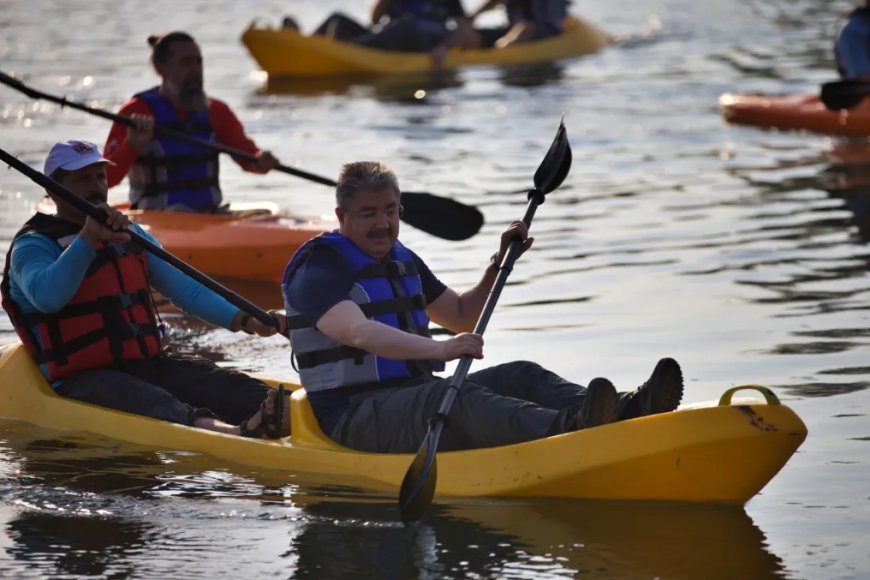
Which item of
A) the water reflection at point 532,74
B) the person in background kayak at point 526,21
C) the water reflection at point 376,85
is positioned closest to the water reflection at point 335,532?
the water reflection at point 376,85

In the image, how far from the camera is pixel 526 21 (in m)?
17.9

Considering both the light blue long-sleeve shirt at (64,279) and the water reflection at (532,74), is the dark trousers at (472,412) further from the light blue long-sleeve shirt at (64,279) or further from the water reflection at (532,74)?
the water reflection at (532,74)

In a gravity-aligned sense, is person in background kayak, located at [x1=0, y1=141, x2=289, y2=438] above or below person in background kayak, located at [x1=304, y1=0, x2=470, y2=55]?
below

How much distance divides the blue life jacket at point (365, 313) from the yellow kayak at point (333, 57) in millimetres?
11649

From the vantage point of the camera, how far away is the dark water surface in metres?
4.57

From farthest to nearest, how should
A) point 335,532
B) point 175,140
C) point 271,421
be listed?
1. point 175,140
2. point 271,421
3. point 335,532

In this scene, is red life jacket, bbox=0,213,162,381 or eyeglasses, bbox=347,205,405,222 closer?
eyeglasses, bbox=347,205,405,222

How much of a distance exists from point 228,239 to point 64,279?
293 cm

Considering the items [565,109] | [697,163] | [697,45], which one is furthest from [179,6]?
[697,163]

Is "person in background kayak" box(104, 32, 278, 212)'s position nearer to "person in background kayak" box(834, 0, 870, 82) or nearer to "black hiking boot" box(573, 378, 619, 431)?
"black hiking boot" box(573, 378, 619, 431)

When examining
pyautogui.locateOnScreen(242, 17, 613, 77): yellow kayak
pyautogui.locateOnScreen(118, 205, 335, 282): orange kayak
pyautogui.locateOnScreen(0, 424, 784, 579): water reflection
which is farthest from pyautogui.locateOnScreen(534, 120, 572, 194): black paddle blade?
pyautogui.locateOnScreen(242, 17, 613, 77): yellow kayak

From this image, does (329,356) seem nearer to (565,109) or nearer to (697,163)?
(697,163)

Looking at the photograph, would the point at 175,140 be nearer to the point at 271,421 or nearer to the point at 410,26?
the point at 271,421

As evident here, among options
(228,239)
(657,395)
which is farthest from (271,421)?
(228,239)
